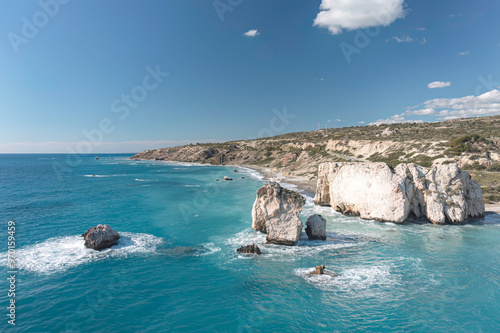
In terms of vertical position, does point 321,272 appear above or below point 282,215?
below

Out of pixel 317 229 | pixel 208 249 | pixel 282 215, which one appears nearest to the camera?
pixel 208 249

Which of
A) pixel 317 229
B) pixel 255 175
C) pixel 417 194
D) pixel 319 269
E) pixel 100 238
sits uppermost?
pixel 417 194

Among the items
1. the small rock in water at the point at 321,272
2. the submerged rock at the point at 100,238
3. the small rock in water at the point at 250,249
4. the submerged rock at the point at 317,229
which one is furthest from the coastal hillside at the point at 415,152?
the submerged rock at the point at 100,238

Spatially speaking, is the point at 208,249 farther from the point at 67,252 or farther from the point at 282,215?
the point at 67,252

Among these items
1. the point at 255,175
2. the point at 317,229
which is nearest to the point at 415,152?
the point at 317,229

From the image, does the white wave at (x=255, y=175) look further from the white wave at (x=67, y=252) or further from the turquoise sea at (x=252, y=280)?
the white wave at (x=67, y=252)

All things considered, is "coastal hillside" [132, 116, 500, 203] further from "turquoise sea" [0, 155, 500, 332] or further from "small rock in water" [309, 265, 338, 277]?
"small rock in water" [309, 265, 338, 277]

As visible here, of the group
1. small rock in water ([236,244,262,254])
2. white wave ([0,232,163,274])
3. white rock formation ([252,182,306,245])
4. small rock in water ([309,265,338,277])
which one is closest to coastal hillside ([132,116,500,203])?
white rock formation ([252,182,306,245])

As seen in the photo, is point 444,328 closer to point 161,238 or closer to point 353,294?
point 353,294
